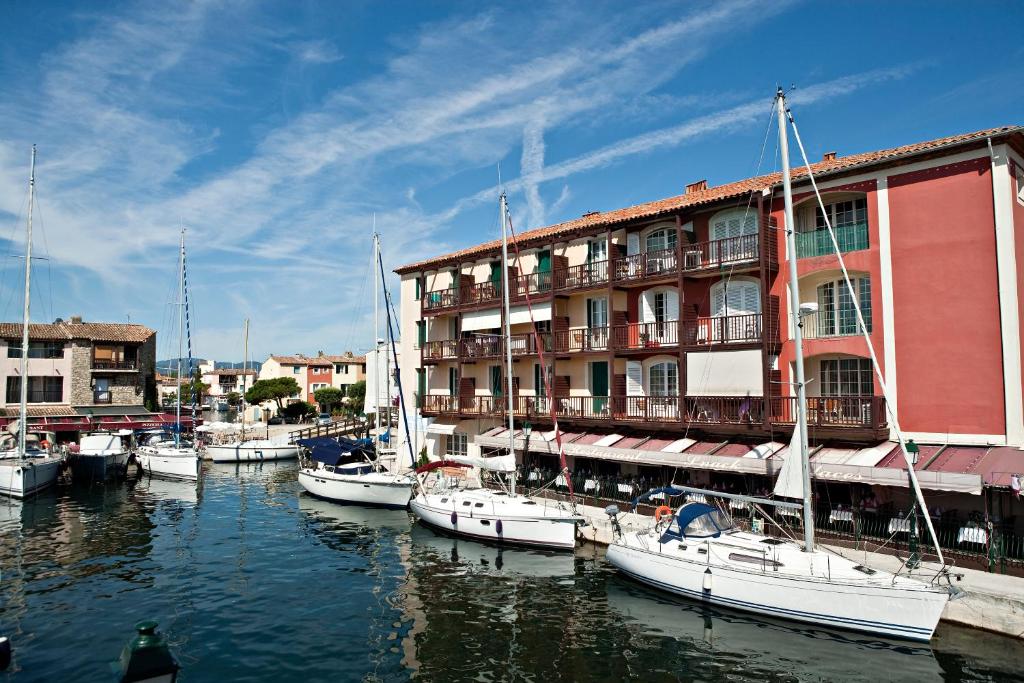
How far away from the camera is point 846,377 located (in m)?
23.6

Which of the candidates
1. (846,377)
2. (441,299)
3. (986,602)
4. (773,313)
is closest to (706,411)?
(773,313)

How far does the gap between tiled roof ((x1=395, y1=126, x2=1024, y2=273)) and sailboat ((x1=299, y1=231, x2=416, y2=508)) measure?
7143mm

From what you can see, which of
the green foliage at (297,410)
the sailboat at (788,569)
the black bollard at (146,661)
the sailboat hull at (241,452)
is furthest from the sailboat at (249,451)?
the black bollard at (146,661)

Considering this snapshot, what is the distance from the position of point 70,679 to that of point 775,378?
23.1m

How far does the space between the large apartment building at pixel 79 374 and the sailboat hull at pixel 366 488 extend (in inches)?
1103

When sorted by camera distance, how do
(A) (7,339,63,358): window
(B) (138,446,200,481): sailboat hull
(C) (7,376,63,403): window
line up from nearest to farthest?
(B) (138,446,200,481): sailboat hull
(C) (7,376,63,403): window
(A) (7,339,63,358): window

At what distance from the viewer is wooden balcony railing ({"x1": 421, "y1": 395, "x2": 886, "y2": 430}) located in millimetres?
22312

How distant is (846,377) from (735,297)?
5215mm

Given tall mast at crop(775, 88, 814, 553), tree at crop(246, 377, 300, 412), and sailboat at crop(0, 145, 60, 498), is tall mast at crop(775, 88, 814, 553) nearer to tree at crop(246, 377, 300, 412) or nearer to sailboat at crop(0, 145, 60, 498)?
sailboat at crop(0, 145, 60, 498)

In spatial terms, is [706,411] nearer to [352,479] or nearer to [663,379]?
[663,379]

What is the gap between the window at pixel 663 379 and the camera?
2848 cm

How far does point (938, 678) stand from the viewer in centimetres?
1380

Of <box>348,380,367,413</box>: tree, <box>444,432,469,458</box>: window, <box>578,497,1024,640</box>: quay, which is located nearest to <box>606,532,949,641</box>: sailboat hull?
<box>578,497,1024,640</box>: quay

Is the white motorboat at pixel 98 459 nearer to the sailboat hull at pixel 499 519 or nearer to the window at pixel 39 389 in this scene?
the window at pixel 39 389
